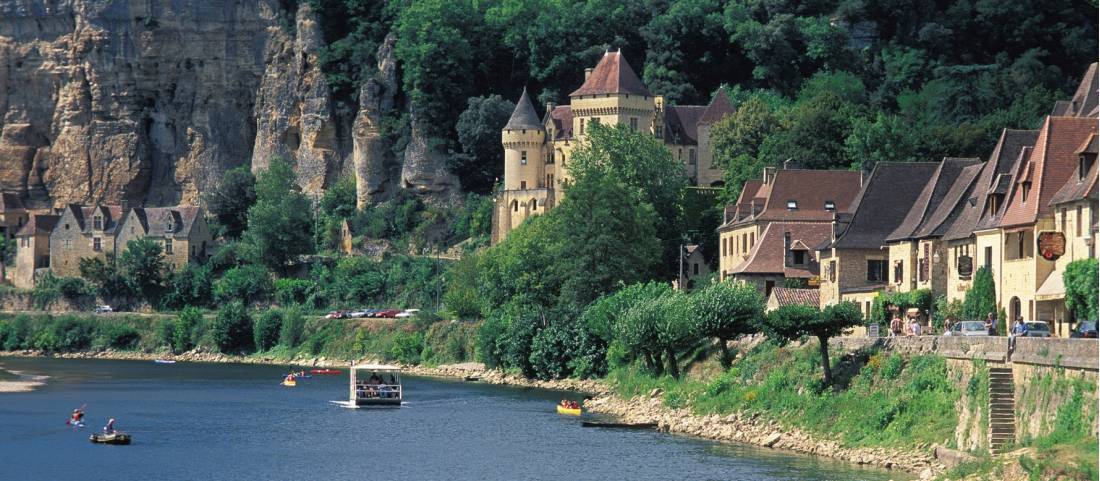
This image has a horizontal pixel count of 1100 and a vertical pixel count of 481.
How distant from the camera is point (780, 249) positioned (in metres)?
87.2

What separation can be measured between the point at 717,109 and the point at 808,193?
35.8 m

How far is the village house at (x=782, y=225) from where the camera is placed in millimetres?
86438

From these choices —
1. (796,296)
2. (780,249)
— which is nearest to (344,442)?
(796,296)

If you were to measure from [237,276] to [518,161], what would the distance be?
22584mm

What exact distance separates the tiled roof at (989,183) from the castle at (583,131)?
54843 millimetres

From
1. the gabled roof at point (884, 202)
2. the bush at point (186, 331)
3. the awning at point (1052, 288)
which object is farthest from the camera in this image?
the bush at point (186, 331)

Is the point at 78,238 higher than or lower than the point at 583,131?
lower

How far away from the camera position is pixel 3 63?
523ft

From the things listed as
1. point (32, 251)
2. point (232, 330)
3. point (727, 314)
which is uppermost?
point (32, 251)

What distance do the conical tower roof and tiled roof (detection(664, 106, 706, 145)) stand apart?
361 inches

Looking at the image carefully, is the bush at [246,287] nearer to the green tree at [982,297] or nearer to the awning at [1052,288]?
the green tree at [982,297]

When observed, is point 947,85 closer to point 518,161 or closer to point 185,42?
Result: point 518,161

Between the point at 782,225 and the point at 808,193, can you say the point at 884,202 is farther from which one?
the point at 808,193

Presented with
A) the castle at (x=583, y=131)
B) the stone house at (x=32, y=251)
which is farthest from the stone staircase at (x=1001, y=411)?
the stone house at (x=32, y=251)
